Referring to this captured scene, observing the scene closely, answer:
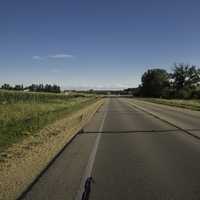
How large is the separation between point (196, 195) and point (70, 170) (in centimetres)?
286

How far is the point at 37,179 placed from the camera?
19.2ft

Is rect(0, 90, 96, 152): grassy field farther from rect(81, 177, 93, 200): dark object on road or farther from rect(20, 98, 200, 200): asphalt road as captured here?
rect(81, 177, 93, 200): dark object on road

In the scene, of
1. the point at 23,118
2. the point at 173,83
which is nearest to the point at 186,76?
the point at 173,83

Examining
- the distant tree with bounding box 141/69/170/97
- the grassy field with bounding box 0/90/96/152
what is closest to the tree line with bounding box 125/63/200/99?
the distant tree with bounding box 141/69/170/97

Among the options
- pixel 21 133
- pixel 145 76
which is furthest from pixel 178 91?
pixel 21 133

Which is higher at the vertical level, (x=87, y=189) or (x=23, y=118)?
(x=87, y=189)

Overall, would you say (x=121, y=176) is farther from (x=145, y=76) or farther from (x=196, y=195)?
(x=145, y=76)

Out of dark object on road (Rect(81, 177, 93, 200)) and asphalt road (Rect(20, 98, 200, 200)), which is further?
asphalt road (Rect(20, 98, 200, 200))

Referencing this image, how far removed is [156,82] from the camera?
135 m

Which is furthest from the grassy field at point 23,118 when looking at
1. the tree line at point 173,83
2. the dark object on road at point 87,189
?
the tree line at point 173,83

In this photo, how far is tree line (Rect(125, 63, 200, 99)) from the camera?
110 metres

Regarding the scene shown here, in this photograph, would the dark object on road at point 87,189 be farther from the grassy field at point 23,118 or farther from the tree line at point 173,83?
the tree line at point 173,83

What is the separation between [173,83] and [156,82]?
11584 mm

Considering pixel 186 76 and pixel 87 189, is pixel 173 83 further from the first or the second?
pixel 87 189
